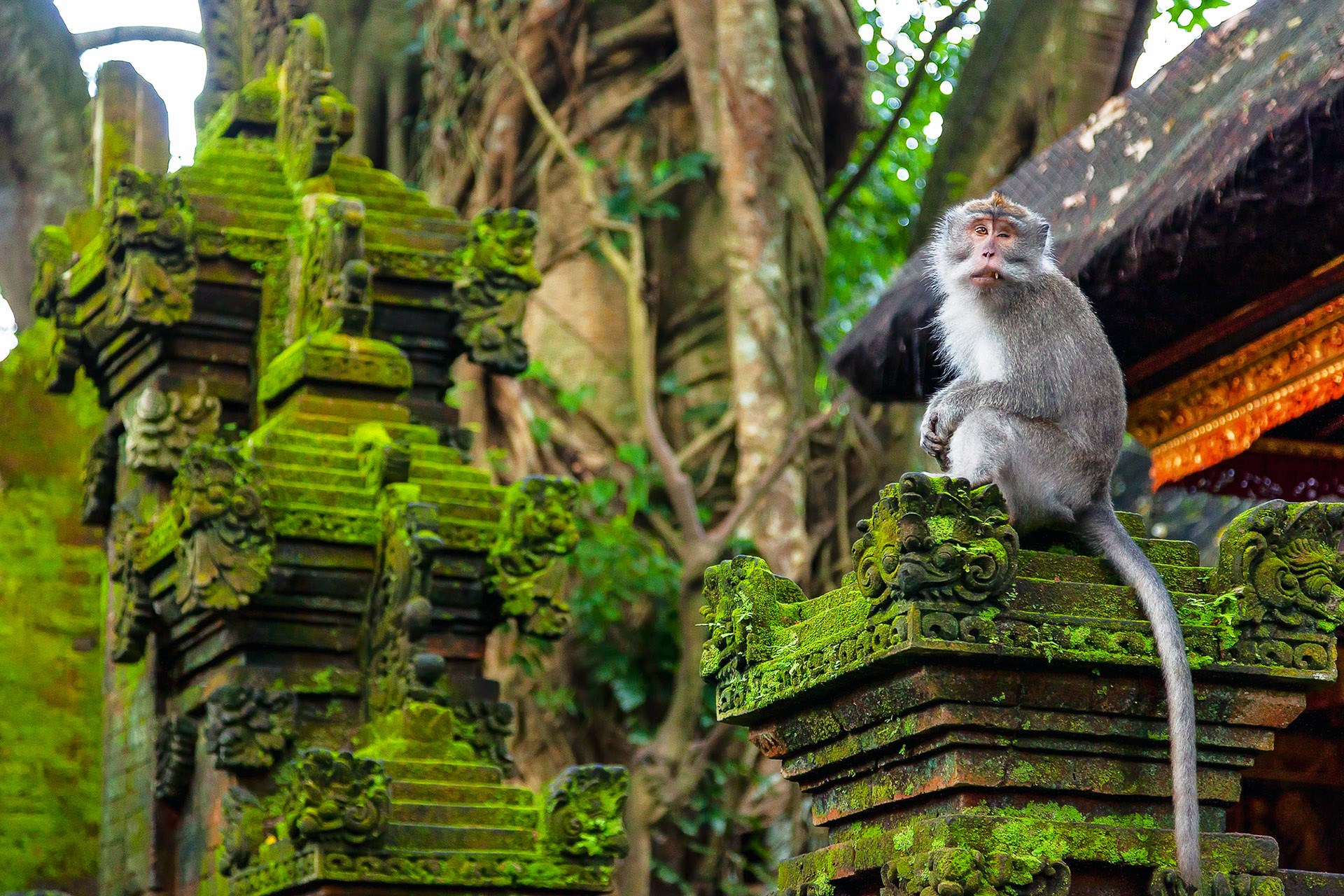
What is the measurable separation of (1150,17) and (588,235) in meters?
3.85

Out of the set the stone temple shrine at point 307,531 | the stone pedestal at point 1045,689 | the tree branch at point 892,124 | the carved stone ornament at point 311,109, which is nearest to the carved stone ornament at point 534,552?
the stone temple shrine at point 307,531

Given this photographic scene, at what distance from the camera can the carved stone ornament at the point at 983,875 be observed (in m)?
3.37

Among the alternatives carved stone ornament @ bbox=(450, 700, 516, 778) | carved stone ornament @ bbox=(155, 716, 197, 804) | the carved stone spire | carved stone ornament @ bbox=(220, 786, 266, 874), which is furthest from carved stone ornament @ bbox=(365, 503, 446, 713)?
the carved stone spire

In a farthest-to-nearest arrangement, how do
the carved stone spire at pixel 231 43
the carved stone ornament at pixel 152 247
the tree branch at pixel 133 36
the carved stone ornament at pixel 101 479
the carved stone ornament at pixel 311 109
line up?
the tree branch at pixel 133 36, the carved stone spire at pixel 231 43, the carved stone ornament at pixel 101 479, the carved stone ornament at pixel 311 109, the carved stone ornament at pixel 152 247

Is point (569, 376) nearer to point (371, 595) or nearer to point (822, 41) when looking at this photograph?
point (822, 41)

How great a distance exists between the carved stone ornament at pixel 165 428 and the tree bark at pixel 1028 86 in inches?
202

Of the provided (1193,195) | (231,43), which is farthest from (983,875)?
(231,43)

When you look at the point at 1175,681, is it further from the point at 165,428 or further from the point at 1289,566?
the point at 165,428

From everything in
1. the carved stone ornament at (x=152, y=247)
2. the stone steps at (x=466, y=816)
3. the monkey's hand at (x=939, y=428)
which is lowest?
the stone steps at (x=466, y=816)

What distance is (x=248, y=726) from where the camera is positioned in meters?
6.59

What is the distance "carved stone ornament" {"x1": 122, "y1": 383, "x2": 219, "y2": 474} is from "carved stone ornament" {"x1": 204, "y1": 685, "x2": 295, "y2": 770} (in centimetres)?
123

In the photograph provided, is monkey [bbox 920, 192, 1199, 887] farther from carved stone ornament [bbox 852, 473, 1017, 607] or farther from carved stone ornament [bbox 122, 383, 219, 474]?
carved stone ornament [bbox 122, 383, 219, 474]

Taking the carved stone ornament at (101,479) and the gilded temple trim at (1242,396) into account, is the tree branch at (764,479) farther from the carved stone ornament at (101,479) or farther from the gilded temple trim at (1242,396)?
the gilded temple trim at (1242,396)

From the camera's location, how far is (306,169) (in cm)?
790
